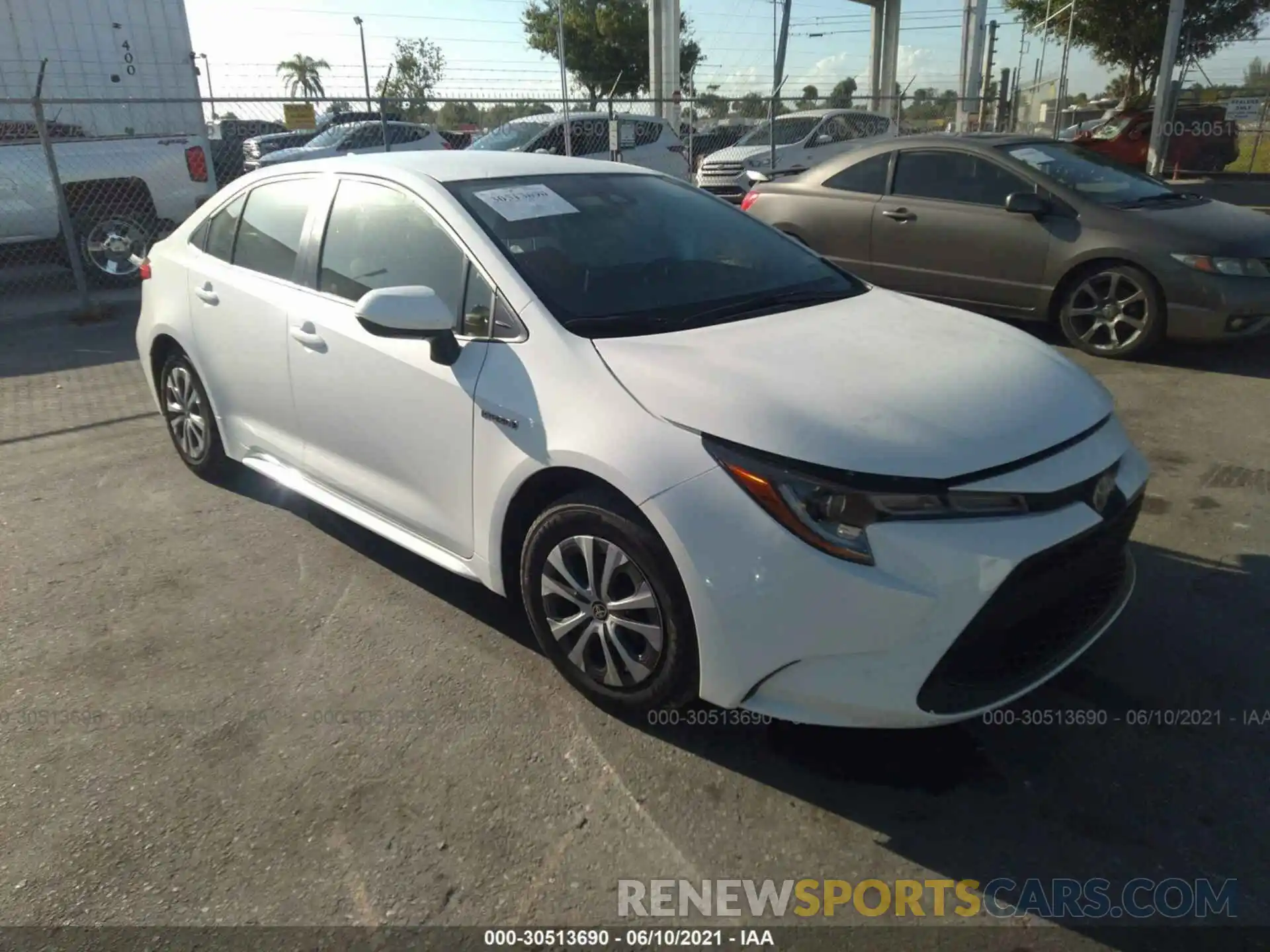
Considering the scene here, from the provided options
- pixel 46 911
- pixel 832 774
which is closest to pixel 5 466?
pixel 46 911

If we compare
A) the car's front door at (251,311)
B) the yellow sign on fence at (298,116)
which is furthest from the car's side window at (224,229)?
the yellow sign on fence at (298,116)

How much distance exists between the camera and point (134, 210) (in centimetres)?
1024

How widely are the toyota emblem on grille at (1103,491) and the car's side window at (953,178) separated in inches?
192

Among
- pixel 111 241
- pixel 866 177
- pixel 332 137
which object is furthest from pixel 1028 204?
pixel 332 137

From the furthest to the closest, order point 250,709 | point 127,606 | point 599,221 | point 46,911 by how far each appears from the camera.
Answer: point 127,606, point 599,221, point 250,709, point 46,911

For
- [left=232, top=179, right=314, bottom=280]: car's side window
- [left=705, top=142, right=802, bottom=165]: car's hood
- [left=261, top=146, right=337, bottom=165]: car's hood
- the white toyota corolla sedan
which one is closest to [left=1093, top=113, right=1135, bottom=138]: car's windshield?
[left=705, top=142, right=802, bottom=165]: car's hood

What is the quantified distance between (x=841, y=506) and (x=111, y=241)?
10.4m

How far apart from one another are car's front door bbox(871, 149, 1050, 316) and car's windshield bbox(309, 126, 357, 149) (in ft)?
36.8

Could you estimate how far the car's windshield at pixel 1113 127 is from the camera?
800 inches

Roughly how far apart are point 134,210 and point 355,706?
30.4 ft

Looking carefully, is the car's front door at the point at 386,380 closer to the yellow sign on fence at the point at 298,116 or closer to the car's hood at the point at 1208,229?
the car's hood at the point at 1208,229

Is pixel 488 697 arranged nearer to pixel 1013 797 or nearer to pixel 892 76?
pixel 1013 797

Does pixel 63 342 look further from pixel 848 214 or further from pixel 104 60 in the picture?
pixel 848 214

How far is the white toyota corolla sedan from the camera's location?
232 cm
